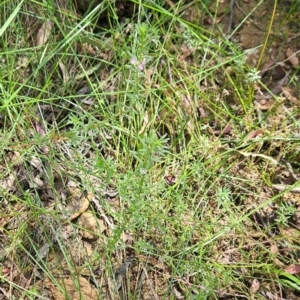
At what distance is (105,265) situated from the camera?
190 centimetres

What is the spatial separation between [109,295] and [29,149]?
0.65 m

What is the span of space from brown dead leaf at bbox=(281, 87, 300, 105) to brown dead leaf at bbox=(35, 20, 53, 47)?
1.13 m

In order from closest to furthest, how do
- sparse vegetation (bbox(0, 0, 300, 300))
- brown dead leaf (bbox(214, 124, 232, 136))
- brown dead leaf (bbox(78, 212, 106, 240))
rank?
sparse vegetation (bbox(0, 0, 300, 300))
brown dead leaf (bbox(78, 212, 106, 240))
brown dead leaf (bbox(214, 124, 232, 136))

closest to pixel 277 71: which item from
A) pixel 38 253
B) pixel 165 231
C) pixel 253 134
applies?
pixel 253 134

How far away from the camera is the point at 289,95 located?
7.95 feet

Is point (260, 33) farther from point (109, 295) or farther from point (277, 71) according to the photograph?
point (109, 295)

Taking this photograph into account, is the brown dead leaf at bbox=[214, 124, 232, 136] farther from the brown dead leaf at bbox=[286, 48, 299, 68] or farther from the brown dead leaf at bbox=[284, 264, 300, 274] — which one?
the brown dead leaf at bbox=[284, 264, 300, 274]

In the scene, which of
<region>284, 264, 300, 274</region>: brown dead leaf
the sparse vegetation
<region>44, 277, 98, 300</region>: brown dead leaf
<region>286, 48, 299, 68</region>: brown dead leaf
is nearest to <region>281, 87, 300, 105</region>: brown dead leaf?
the sparse vegetation

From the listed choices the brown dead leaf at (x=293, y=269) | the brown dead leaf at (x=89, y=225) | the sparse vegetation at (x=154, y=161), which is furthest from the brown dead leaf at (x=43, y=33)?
the brown dead leaf at (x=293, y=269)

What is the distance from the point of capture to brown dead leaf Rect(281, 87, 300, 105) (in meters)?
2.40

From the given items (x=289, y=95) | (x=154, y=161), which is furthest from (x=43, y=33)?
(x=289, y=95)

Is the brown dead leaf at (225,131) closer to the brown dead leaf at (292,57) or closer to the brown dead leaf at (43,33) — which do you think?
the brown dead leaf at (292,57)

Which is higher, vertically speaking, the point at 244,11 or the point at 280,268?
the point at 244,11

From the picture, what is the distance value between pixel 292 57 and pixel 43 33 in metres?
1.20
